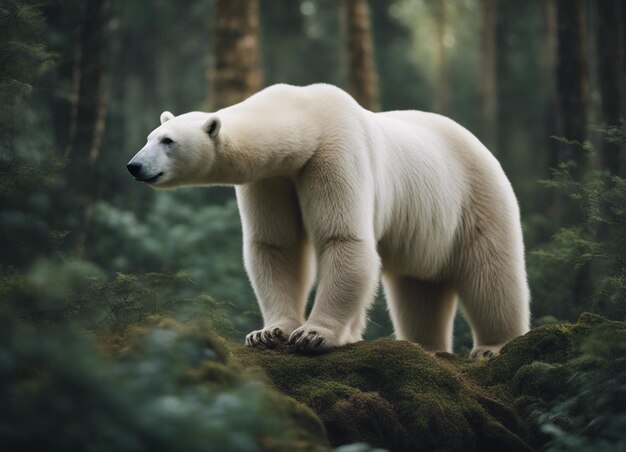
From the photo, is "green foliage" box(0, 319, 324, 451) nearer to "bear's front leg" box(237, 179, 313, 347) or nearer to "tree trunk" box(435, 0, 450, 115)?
"bear's front leg" box(237, 179, 313, 347)

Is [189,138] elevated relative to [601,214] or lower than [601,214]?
elevated

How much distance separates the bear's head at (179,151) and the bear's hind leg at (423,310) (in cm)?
246

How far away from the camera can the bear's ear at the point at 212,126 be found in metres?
5.24

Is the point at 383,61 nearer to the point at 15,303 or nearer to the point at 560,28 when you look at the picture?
the point at 560,28

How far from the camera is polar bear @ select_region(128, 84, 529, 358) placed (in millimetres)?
5402

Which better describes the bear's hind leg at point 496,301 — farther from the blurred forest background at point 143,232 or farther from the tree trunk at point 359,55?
the tree trunk at point 359,55

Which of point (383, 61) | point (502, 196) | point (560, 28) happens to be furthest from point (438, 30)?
point (502, 196)

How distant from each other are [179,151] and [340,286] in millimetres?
1390

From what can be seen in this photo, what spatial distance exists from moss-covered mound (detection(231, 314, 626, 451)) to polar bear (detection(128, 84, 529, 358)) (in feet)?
0.98

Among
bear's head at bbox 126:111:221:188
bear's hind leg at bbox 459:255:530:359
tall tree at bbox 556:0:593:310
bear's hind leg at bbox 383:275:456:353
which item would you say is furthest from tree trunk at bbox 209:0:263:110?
bear's head at bbox 126:111:221:188

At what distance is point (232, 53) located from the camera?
13766 mm

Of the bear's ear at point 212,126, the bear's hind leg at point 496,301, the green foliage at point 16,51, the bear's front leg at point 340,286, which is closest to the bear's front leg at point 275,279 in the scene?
the bear's front leg at point 340,286

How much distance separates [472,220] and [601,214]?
1016 mm

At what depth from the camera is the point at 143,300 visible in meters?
5.81
